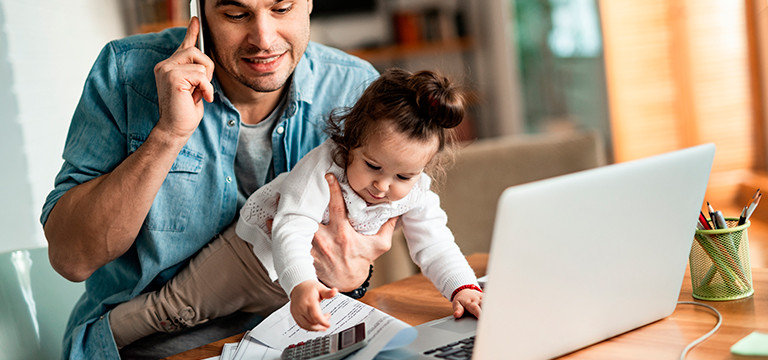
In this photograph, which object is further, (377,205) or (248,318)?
(248,318)

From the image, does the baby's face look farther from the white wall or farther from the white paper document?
the white wall

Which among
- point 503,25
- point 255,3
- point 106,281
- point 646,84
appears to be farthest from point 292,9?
point 503,25

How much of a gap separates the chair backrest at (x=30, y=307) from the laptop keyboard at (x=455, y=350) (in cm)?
84

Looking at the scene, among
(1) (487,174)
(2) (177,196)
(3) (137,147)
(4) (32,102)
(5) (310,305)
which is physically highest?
(4) (32,102)

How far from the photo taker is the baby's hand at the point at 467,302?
1.06 m

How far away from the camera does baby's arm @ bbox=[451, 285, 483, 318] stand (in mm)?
1059

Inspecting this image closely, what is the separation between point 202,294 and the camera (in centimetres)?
132

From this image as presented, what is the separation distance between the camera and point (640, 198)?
2.75 ft

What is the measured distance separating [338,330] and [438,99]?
0.38m

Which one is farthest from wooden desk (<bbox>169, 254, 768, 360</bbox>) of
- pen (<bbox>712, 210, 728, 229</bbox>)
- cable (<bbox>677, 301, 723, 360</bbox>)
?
pen (<bbox>712, 210, 728, 229</bbox>)

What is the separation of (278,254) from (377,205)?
23 centimetres

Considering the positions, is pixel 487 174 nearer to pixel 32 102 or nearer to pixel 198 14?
pixel 198 14

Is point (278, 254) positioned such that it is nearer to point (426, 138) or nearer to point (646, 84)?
point (426, 138)

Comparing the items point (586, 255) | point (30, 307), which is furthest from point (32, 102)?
point (586, 255)
